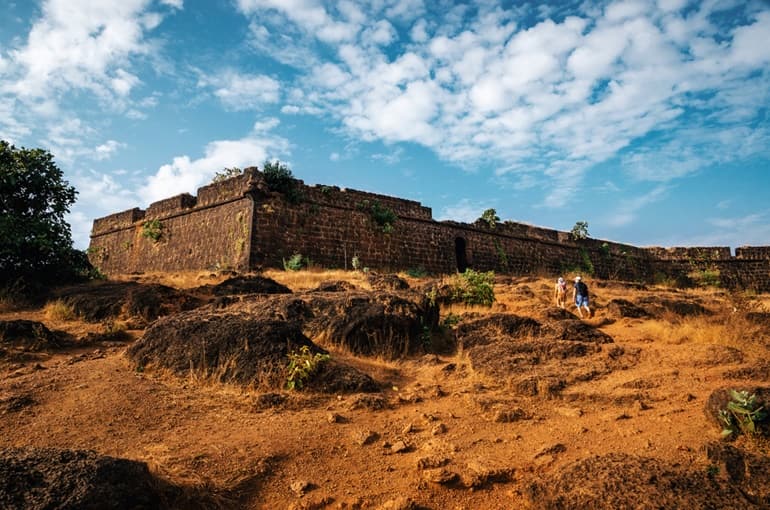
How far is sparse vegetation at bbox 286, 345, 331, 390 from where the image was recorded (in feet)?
18.4

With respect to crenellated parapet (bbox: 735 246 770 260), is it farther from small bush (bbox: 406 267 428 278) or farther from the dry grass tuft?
the dry grass tuft

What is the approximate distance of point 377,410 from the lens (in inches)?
210

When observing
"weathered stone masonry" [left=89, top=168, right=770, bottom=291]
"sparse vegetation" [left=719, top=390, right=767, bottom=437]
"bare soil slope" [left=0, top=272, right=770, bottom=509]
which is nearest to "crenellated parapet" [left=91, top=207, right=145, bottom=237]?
"weathered stone masonry" [left=89, top=168, right=770, bottom=291]

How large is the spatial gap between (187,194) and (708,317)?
652 inches

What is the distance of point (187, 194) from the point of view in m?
18.6

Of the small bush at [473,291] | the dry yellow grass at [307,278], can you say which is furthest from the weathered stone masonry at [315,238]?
the small bush at [473,291]

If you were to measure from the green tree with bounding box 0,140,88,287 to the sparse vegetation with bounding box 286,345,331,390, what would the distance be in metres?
8.82

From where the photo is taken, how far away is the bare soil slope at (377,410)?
132 inches

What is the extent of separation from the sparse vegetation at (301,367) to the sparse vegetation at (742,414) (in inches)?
158

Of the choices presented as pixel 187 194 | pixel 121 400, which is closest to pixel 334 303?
pixel 121 400

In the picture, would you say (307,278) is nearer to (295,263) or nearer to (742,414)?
(295,263)

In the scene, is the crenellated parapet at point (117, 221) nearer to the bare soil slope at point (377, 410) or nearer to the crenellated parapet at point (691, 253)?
the bare soil slope at point (377, 410)

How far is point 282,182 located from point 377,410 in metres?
12.7

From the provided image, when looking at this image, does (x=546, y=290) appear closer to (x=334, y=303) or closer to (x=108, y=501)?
(x=334, y=303)
